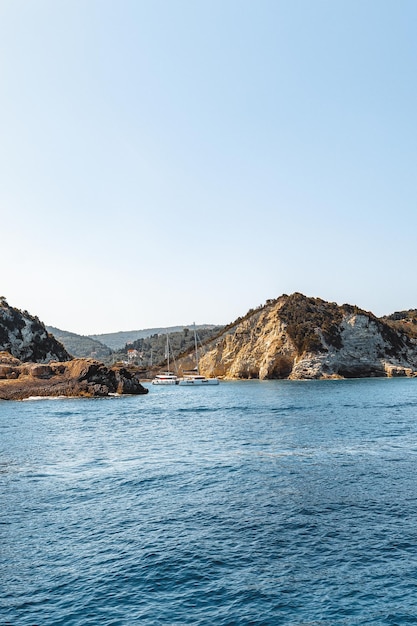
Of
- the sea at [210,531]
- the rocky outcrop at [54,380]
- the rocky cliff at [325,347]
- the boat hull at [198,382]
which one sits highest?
the rocky cliff at [325,347]

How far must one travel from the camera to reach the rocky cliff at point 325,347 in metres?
166

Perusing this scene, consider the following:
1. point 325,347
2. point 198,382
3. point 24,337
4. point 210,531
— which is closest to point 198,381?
point 198,382

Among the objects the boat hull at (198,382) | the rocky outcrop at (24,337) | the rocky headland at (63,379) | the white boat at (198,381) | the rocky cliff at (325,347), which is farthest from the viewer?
the white boat at (198,381)

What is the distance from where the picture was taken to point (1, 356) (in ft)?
373

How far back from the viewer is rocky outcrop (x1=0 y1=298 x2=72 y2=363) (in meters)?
144

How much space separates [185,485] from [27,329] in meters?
130

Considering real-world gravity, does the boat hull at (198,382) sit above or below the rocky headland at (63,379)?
below

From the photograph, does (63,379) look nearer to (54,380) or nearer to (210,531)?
(54,380)

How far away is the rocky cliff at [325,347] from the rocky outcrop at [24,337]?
229 feet

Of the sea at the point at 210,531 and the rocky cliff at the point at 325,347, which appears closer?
the sea at the point at 210,531

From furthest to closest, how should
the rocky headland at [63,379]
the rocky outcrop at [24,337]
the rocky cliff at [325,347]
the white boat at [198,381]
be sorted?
the white boat at [198,381], the rocky cliff at [325,347], the rocky outcrop at [24,337], the rocky headland at [63,379]

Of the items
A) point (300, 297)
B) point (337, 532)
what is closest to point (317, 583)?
point (337, 532)

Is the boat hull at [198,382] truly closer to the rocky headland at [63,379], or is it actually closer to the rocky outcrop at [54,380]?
the rocky headland at [63,379]

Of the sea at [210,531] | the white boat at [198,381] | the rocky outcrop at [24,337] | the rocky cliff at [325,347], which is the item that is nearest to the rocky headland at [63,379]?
the rocky outcrop at [24,337]
